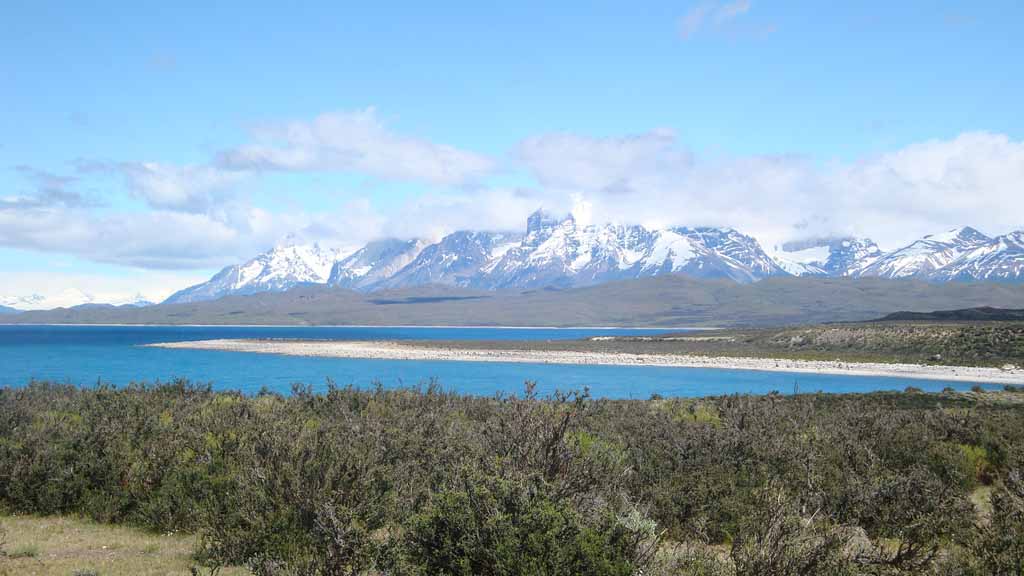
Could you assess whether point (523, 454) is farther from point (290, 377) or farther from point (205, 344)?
point (205, 344)

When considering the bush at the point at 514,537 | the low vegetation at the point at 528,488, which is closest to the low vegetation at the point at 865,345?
the low vegetation at the point at 528,488

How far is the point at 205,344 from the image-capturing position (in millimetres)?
130500

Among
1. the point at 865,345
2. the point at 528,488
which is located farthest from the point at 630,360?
the point at 528,488

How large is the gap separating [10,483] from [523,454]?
29.5 feet

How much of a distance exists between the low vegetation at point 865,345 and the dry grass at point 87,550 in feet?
235

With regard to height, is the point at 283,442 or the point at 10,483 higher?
the point at 283,442

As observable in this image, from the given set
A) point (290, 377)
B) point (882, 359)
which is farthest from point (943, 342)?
point (290, 377)

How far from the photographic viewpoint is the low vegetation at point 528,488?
23.4ft

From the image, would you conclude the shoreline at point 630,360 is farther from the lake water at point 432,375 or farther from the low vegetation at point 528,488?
the low vegetation at point 528,488

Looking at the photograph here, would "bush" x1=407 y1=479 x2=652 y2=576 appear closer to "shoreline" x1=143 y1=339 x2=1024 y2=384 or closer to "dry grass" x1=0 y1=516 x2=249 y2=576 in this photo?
"dry grass" x1=0 y1=516 x2=249 y2=576

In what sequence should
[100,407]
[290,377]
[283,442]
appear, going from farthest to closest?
[290,377]
[100,407]
[283,442]

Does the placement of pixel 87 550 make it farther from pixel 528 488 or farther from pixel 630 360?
pixel 630 360

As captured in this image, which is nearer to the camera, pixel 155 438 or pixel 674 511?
pixel 674 511

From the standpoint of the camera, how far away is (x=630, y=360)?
90062mm
